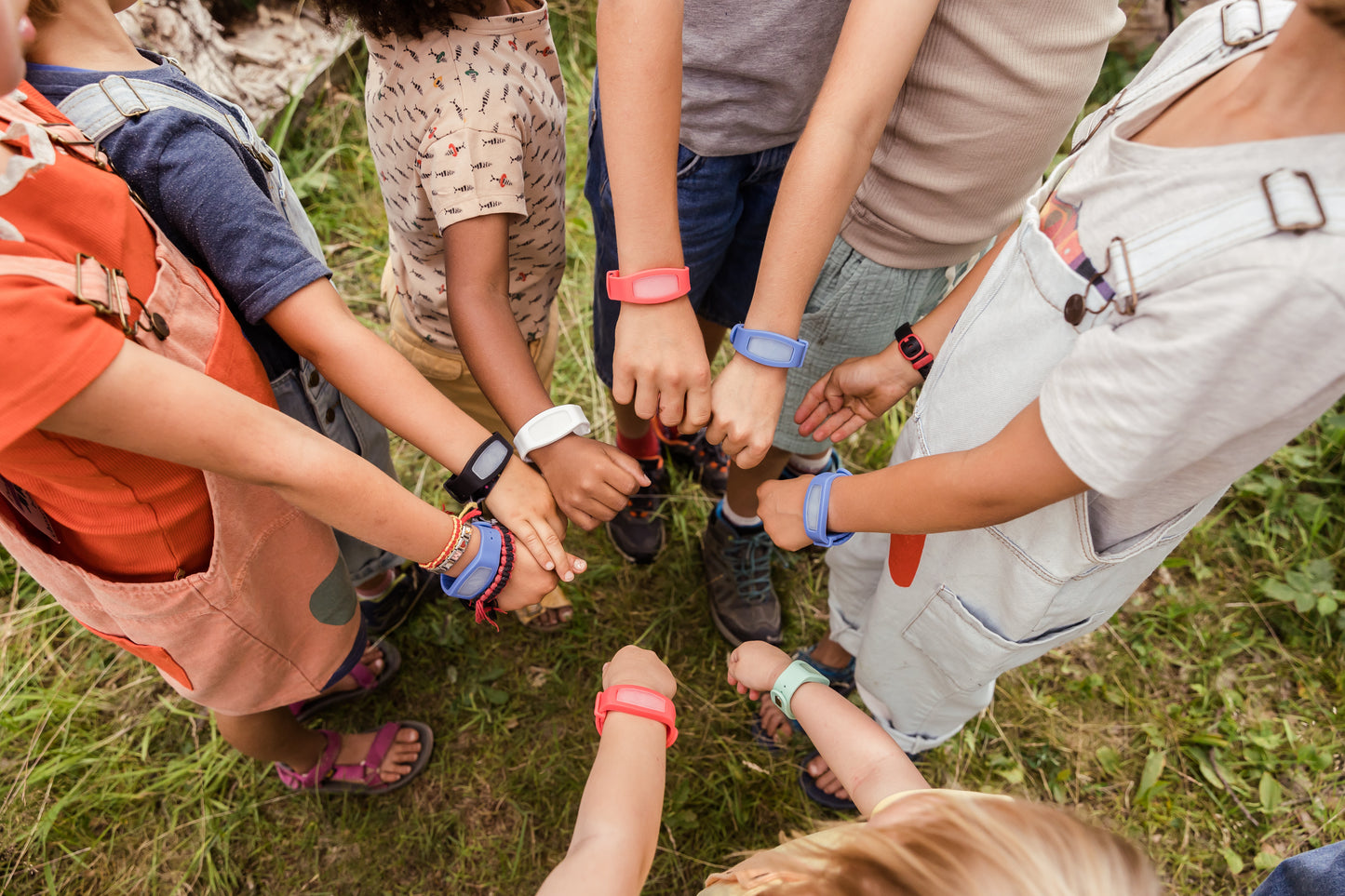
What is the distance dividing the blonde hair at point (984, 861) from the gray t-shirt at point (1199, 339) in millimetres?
407

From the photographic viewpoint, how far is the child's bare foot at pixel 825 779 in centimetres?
189

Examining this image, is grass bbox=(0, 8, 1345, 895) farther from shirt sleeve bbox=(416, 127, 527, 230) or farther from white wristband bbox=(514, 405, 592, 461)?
shirt sleeve bbox=(416, 127, 527, 230)

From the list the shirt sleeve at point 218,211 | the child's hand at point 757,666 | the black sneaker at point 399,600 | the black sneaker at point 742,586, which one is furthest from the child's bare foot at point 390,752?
the shirt sleeve at point 218,211

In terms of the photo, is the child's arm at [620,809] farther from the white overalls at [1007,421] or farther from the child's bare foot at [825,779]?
the child's bare foot at [825,779]

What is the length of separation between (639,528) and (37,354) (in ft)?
5.50

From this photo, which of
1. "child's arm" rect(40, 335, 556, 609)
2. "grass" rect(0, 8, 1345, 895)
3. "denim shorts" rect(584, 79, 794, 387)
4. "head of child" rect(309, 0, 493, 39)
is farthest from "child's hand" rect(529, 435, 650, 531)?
"grass" rect(0, 8, 1345, 895)

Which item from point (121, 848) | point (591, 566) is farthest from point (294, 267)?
point (121, 848)

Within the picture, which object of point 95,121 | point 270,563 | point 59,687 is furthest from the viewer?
point 59,687

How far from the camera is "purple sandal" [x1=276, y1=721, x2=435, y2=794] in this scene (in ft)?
6.27

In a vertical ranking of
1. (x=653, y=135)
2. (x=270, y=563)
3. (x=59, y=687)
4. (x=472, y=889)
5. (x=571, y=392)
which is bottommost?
(x=472, y=889)

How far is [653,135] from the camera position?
1.20 metres

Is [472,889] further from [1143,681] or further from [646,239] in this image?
[1143,681]

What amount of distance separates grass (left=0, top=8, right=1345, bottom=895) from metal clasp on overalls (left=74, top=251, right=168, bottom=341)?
4.60 ft

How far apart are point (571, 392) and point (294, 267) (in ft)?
5.24
